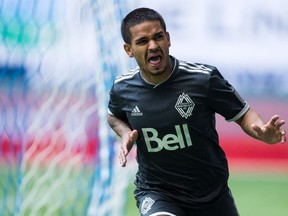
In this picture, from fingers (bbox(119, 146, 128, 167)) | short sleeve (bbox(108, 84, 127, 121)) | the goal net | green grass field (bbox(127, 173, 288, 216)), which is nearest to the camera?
fingers (bbox(119, 146, 128, 167))

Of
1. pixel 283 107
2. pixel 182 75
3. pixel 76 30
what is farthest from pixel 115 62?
pixel 283 107

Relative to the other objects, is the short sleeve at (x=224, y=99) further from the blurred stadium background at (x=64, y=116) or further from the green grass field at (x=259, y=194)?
the green grass field at (x=259, y=194)

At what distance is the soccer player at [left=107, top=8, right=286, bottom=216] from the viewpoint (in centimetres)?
374

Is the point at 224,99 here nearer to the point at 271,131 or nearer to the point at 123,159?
the point at 271,131

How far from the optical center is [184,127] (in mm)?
3738

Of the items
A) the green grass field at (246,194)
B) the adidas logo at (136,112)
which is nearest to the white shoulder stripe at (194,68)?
the adidas logo at (136,112)

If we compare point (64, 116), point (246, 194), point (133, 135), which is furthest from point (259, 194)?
point (133, 135)

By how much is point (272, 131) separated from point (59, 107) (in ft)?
8.47

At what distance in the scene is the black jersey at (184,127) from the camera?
3.75 meters

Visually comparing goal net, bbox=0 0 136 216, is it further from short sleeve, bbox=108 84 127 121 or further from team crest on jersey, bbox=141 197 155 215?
team crest on jersey, bbox=141 197 155 215

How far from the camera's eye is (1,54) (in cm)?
571

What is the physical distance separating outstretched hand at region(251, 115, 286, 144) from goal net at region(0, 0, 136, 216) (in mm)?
1926

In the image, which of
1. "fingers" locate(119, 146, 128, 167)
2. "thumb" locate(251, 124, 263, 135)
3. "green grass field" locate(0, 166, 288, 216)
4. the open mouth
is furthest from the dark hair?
"green grass field" locate(0, 166, 288, 216)

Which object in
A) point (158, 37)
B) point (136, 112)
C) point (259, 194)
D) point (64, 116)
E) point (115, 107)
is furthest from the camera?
point (259, 194)
